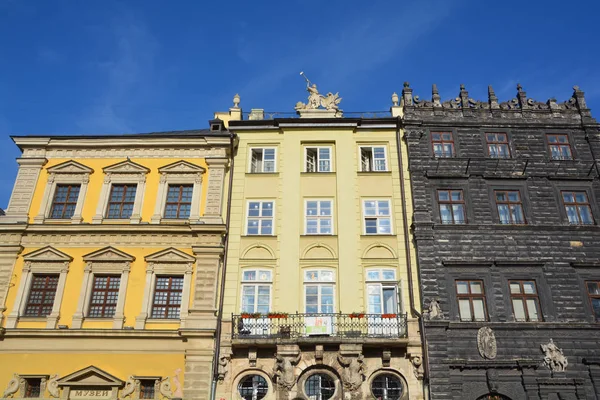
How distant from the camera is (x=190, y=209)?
22812 mm

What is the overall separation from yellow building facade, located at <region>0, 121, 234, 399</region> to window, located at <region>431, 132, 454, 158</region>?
972 centimetres

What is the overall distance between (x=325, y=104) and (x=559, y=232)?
12.4 meters

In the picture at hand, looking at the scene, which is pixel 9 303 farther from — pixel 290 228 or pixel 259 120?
pixel 259 120

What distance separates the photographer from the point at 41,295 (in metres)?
21.1

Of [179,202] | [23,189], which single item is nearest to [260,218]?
[179,202]

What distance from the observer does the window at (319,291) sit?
21.0 m

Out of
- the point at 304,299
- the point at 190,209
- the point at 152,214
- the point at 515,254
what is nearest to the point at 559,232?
the point at 515,254

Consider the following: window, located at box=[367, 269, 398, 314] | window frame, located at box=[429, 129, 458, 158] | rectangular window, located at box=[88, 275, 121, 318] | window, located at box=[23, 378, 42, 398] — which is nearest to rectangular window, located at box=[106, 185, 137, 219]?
rectangular window, located at box=[88, 275, 121, 318]

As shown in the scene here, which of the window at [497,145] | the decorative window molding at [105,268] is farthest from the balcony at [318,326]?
the window at [497,145]

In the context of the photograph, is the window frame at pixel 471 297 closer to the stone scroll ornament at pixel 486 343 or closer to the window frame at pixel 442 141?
the stone scroll ornament at pixel 486 343

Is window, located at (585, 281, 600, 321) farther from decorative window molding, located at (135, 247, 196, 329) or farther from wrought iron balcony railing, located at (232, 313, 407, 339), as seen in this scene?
decorative window molding, located at (135, 247, 196, 329)

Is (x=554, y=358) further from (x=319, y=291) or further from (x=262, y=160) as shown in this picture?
(x=262, y=160)

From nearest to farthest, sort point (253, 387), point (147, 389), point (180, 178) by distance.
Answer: point (147, 389) < point (253, 387) < point (180, 178)

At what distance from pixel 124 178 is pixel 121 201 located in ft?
3.74
